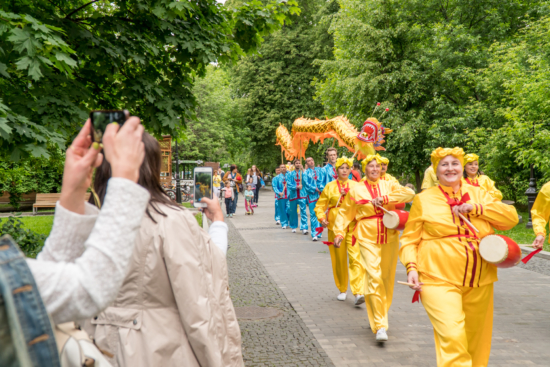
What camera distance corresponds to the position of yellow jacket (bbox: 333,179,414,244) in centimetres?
603

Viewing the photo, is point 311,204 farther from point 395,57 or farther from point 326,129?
point 395,57

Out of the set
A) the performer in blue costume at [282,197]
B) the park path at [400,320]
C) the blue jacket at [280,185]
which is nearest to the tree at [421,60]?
the blue jacket at [280,185]

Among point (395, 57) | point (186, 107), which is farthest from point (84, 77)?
point (395, 57)

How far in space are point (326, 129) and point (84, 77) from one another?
13084 mm

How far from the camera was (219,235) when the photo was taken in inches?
103

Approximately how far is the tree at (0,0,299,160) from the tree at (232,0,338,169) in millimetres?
29540

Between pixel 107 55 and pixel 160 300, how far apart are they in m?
4.77

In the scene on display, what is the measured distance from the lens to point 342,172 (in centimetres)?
837

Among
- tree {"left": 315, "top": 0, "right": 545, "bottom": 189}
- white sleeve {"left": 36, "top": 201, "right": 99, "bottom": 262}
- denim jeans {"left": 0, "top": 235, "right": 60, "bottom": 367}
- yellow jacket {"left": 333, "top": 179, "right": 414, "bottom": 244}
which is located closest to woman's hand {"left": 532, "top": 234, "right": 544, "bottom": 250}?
yellow jacket {"left": 333, "top": 179, "right": 414, "bottom": 244}

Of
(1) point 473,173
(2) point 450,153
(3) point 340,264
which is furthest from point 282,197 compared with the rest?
(2) point 450,153

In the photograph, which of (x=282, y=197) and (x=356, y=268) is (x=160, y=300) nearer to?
(x=356, y=268)

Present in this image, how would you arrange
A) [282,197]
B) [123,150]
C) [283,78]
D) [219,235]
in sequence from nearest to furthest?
1. [123,150]
2. [219,235]
3. [282,197]
4. [283,78]

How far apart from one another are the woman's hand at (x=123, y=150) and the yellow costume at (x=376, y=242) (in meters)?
4.68

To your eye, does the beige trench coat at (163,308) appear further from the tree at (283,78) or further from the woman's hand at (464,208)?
the tree at (283,78)
